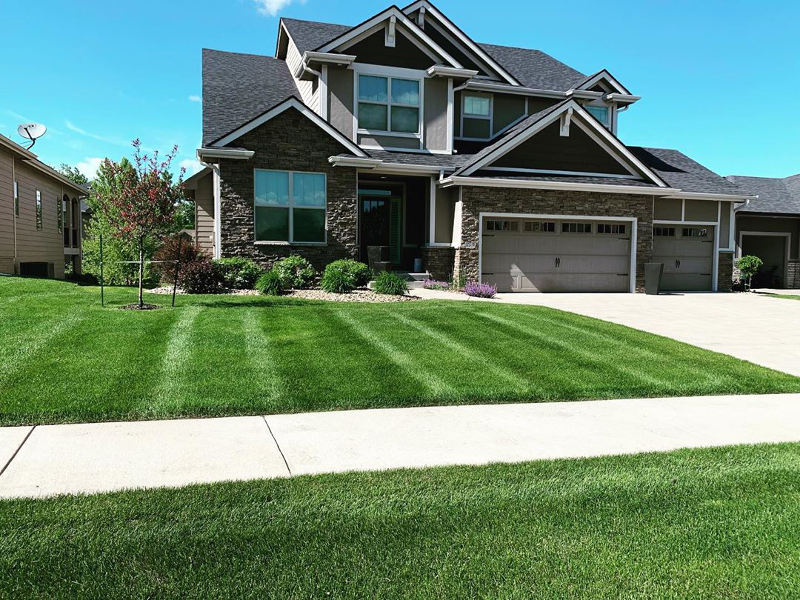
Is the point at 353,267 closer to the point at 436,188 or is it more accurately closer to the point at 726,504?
the point at 436,188

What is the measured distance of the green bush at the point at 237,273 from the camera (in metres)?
14.7

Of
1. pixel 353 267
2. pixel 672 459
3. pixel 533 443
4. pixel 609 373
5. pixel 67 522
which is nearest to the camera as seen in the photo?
pixel 67 522

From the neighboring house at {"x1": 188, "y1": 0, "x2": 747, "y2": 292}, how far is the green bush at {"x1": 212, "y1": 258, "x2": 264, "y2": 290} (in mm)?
1292

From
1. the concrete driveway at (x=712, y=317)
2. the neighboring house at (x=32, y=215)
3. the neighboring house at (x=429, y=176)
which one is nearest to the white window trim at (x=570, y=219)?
the neighboring house at (x=429, y=176)

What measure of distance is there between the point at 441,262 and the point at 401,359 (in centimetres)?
1101

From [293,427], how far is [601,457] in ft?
8.29

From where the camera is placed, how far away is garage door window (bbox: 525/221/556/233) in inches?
734

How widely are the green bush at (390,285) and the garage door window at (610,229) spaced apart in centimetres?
817

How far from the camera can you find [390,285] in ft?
46.9

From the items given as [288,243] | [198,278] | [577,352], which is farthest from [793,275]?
[198,278]

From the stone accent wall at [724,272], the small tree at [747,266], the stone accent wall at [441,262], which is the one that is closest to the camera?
the stone accent wall at [441,262]

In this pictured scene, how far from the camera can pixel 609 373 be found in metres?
7.55

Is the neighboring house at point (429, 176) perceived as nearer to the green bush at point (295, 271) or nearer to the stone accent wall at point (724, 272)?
the stone accent wall at point (724, 272)

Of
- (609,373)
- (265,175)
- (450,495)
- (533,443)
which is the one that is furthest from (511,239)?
(450,495)
